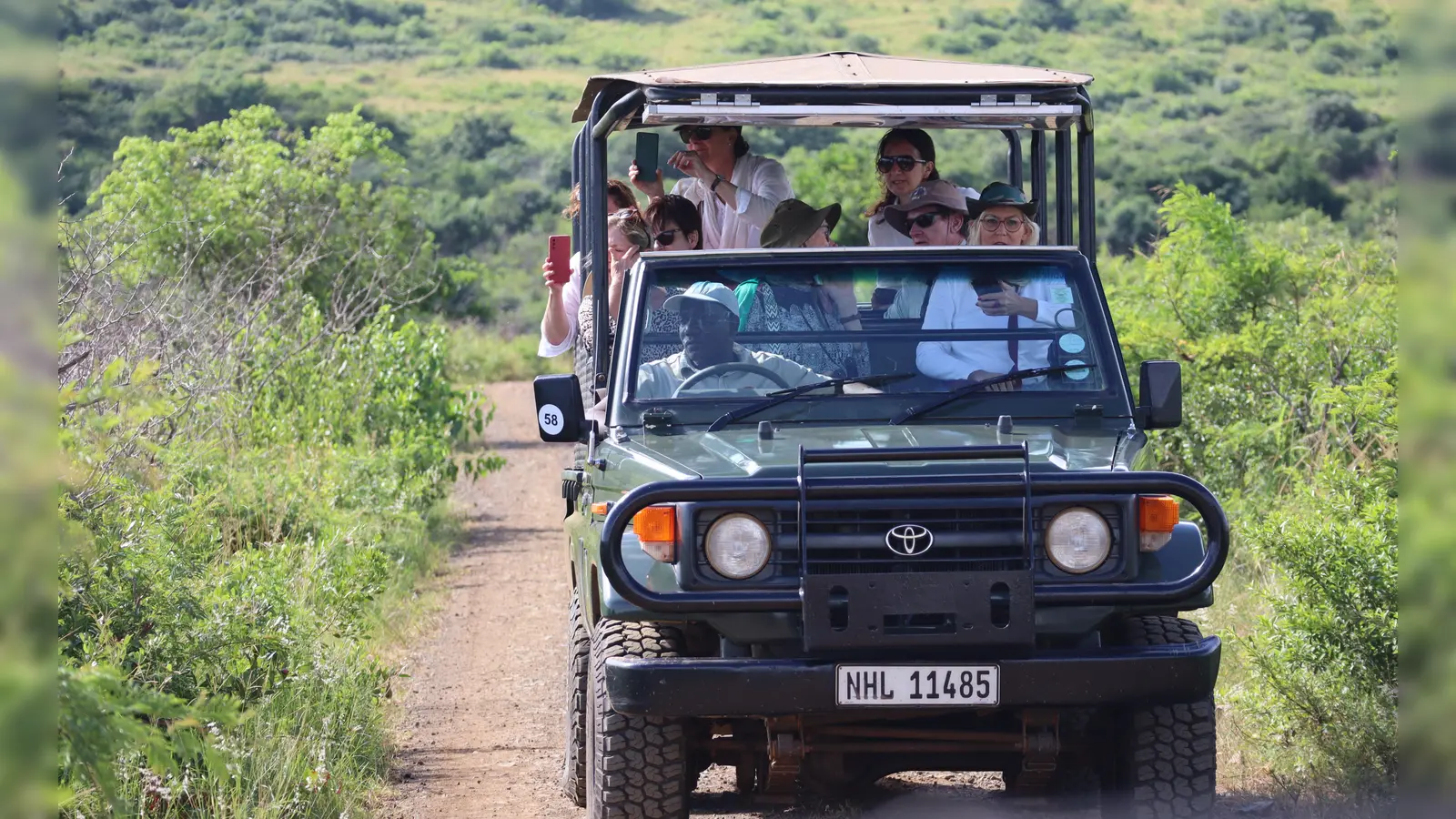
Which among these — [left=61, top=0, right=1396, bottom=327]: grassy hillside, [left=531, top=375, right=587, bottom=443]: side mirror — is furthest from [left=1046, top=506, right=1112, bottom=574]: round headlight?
[left=61, top=0, right=1396, bottom=327]: grassy hillside

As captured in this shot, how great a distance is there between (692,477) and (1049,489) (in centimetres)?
90

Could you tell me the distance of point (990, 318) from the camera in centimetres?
495

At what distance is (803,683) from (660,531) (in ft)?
1.72

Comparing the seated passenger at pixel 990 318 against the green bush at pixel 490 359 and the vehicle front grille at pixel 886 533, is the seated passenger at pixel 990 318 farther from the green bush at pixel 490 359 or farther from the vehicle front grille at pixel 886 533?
the green bush at pixel 490 359

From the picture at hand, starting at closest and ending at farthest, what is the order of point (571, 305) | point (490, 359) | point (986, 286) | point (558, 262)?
point (986, 286) → point (558, 262) → point (571, 305) → point (490, 359)

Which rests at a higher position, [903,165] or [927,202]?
[903,165]

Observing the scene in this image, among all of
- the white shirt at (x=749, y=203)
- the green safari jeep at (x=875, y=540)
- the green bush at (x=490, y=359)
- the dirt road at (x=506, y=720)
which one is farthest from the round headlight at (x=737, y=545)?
the green bush at (x=490, y=359)

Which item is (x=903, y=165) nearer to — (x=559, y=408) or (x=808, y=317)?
(x=808, y=317)

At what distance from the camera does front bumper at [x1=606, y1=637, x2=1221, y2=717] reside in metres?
3.89

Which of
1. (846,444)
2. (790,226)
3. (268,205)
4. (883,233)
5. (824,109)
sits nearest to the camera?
(846,444)

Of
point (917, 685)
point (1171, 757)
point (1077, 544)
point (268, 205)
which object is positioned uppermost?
point (268, 205)

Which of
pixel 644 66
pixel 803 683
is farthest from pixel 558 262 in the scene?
pixel 644 66

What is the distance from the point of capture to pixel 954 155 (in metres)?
30.4

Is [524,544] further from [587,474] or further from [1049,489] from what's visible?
[1049,489]
